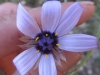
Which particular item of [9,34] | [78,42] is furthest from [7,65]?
[78,42]

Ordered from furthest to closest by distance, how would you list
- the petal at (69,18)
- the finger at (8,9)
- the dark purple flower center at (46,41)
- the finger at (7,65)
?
the finger at (8,9) → the finger at (7,65) → the dark purple flower center at (46,41) → the petal at (69,18)

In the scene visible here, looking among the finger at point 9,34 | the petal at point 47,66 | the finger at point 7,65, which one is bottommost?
the finger at point 7,65

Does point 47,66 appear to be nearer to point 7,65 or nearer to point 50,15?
point 50,15

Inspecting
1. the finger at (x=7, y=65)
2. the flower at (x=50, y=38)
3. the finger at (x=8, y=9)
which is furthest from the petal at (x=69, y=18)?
the finger at (x=8, y=9)

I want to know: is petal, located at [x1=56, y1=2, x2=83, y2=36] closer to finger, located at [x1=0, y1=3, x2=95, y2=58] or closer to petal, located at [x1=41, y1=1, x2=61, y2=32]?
petal, located at [x1=41, y1=1, x2=61, y2=32]

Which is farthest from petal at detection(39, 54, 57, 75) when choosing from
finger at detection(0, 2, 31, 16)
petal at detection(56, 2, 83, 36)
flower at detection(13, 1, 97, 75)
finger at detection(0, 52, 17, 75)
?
finger at detection(0, 2, 31, 16)

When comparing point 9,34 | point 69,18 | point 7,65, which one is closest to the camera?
point 69,18

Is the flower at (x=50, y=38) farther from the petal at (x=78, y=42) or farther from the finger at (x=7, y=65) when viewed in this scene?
the finger at (x=7, y=65)
